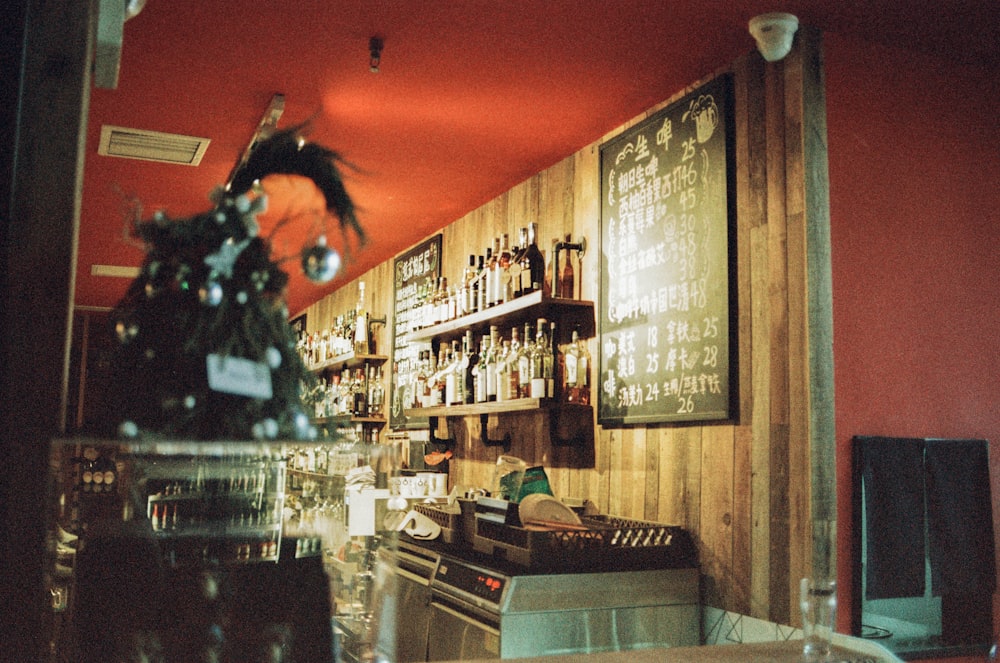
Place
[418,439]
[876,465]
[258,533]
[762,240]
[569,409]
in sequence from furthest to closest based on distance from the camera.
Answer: [418,439], [569,409], [762,240], [876,465], [258,533]

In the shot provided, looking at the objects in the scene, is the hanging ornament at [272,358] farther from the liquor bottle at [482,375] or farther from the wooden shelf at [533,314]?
the liquor bottle at [482,375]

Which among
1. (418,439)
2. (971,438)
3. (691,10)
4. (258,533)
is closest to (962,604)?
(971,438)

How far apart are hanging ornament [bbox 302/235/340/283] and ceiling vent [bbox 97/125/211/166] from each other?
2885mm

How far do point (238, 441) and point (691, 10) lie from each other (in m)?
1.95

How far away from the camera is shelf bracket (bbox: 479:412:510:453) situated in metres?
4.23

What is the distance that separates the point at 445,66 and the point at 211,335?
6.70ft

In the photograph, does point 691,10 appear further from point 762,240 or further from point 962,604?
point 962,604

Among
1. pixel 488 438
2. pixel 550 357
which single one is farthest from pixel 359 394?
pixel 550 357

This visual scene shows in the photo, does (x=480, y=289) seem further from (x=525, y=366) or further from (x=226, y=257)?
(x=226, y=257)

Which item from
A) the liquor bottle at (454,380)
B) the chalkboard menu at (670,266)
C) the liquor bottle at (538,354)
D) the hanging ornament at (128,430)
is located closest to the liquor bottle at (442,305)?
the liquor bottle at (454,380)

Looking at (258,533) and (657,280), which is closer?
(258,533)

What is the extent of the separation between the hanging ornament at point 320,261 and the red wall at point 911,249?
179 centimetres

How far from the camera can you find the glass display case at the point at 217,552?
3.78ft

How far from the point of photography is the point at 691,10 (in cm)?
252
